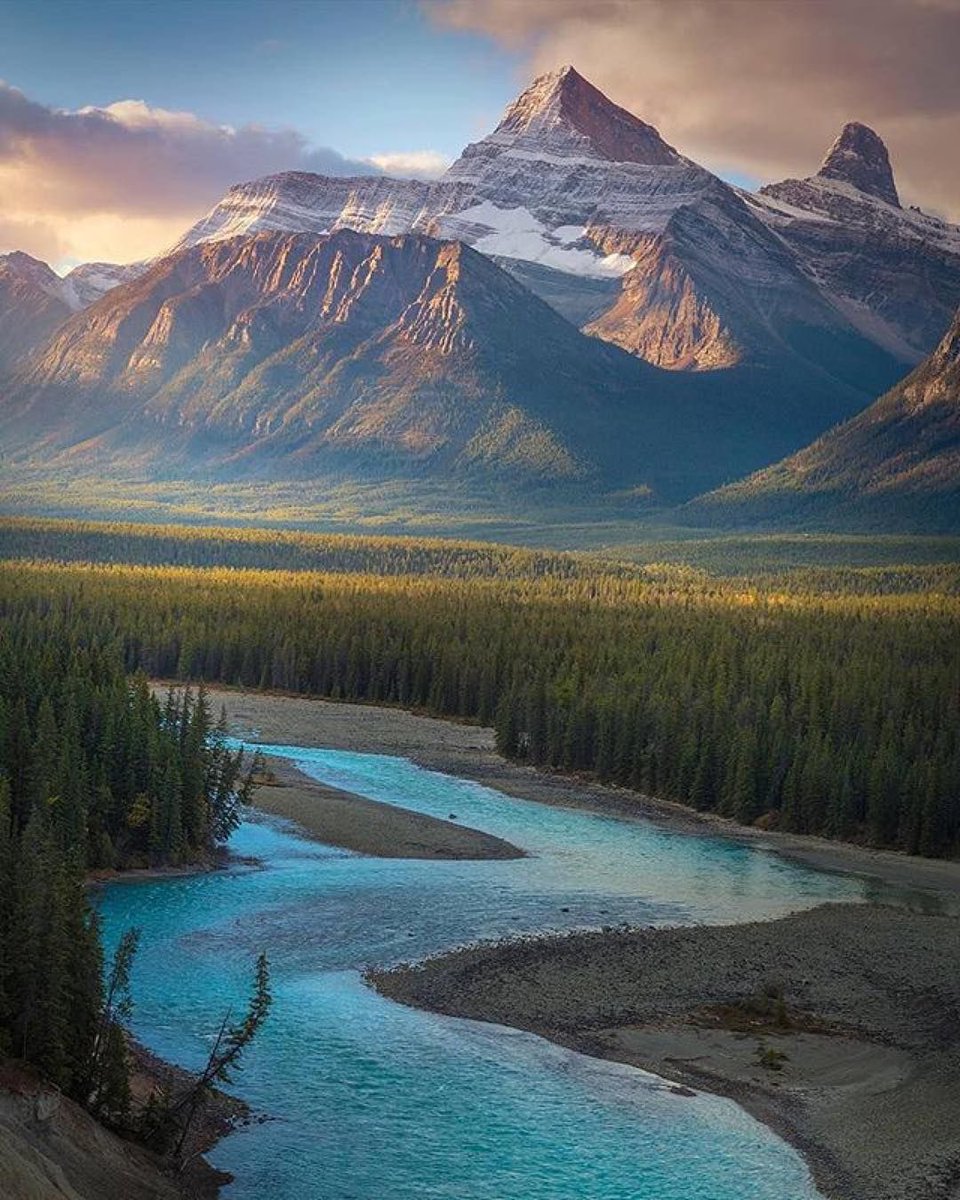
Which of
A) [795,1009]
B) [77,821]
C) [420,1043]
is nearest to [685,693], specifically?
[77,821]

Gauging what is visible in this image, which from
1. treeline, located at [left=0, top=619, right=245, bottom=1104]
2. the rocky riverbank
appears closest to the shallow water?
the rocky riverbank

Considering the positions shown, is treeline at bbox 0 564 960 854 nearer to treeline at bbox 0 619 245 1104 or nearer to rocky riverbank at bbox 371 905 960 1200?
rocky riverbank at bbox 371 905 960 1200

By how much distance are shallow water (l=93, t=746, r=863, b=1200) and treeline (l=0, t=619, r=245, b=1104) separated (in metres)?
3.88

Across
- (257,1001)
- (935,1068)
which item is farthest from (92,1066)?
(935,1068)

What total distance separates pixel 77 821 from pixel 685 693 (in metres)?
70.8

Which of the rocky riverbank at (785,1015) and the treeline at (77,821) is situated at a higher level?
the treeline at (77,821)

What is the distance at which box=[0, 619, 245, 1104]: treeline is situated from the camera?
48.9 m

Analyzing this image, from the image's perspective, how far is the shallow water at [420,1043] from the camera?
168 ft

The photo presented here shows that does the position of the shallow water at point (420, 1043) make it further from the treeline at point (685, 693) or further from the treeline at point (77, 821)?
the treeline at point (685, 693)

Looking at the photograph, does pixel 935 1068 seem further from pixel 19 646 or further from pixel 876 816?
pixel 19 646

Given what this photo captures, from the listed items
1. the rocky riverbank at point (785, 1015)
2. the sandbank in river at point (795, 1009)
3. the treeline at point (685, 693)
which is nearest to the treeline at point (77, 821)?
the sandbank in river at point (795, 1009)

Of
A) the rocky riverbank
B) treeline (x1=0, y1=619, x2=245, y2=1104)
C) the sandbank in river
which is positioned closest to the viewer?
treeline (x1=0, y1=619, x2=245, y2=1104)

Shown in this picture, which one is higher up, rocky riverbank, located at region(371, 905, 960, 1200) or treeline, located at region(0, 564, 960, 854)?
treeline, located at region(0, 564, 960, 854)

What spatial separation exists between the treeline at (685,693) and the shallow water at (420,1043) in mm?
18979
